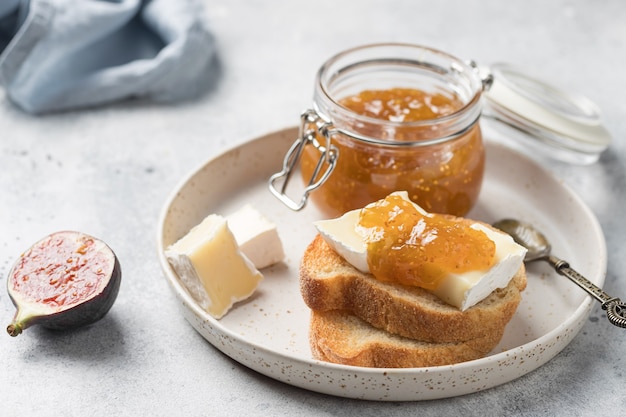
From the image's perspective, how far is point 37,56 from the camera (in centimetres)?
367

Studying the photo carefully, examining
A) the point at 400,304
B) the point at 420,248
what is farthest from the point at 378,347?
the point at 420,248

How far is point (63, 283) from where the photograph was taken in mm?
2496

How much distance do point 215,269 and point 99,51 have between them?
6.28 feet

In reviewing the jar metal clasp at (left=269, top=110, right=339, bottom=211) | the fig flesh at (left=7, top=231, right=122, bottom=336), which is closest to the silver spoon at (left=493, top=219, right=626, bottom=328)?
the jar metal clasp at (left=269, top=110, right=339, bottom=211)

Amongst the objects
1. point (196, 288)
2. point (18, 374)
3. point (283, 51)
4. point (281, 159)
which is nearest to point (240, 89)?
point (283, 51)

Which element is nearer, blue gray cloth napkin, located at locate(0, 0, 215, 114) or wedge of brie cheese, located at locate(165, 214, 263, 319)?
wedge of brie cheese, located at locate(165, 214, 263, 319)

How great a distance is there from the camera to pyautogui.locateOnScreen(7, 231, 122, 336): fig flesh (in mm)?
2404

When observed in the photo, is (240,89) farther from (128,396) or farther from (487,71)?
(128,396)

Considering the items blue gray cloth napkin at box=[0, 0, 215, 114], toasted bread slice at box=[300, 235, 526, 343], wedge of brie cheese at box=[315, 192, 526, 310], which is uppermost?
wedge of brie cheese at box=[315, 192, 526, 310]

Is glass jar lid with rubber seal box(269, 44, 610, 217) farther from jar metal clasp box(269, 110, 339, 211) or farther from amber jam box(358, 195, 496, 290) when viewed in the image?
amber jam box(358, 195, 496, 290)

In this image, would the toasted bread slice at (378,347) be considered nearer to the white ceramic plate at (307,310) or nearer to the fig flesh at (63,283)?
the white ceramic plate at (307,310)

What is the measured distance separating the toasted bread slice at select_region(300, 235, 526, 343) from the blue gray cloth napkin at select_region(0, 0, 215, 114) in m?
1.77

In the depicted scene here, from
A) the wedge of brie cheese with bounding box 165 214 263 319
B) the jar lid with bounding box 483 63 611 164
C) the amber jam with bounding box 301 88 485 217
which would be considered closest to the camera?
the wedge of brie cheese with bounding box 165 214 263 319

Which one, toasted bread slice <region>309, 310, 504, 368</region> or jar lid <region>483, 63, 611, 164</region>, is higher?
jar lid <region>483, 63, 611, 164</region>
